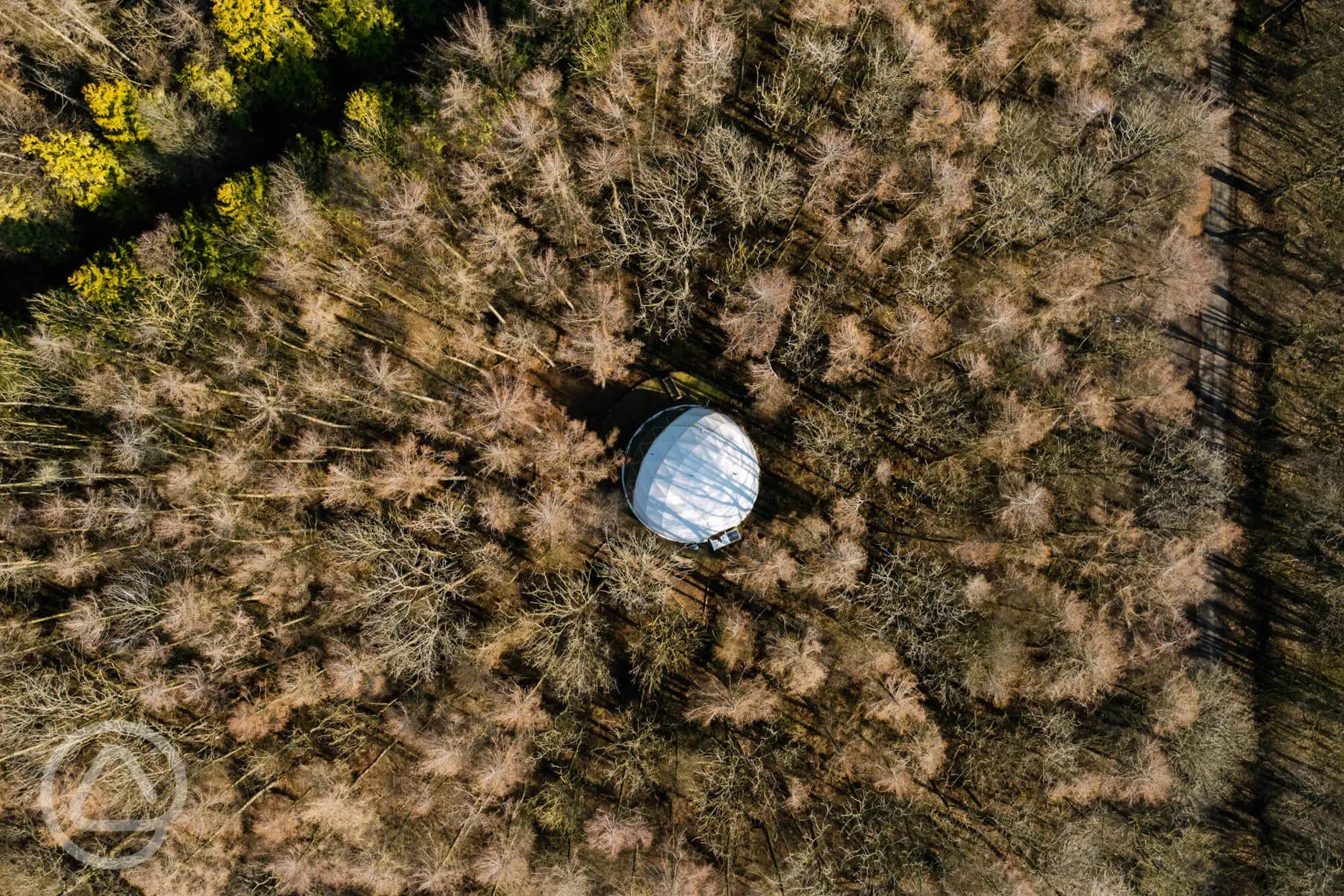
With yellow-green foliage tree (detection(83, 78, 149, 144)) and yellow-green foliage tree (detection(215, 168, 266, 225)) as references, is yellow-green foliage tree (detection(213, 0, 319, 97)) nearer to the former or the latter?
yellow-green foliage tree (detection(215, 168, 266, 225))

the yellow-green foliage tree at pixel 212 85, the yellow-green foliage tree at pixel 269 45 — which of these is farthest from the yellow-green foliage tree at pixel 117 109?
the yellow-green foliage tree at pixel 269 45

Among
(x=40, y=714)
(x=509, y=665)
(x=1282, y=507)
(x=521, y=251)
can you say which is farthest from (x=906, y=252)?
(x=40, y=714)

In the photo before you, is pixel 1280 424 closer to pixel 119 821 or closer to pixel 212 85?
pixel 212 85

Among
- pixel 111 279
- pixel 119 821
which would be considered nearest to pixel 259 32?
pixel 111 279

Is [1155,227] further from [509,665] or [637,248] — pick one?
[509,665]

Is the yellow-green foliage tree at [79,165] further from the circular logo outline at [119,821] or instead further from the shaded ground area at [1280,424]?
the shaded ground area at [1280,424]
